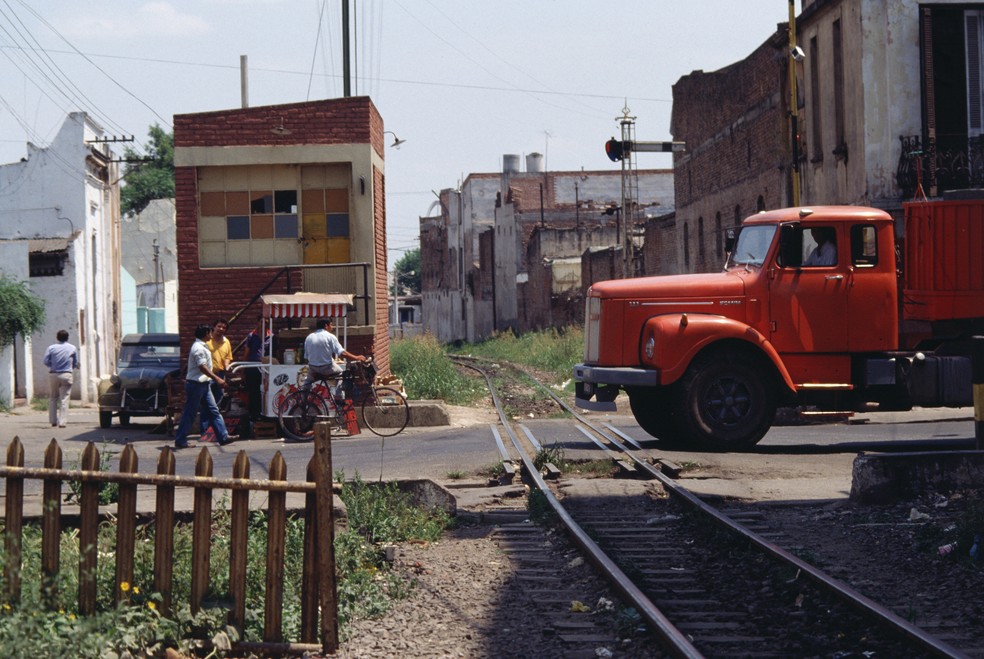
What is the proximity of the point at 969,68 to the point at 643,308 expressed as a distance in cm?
1001

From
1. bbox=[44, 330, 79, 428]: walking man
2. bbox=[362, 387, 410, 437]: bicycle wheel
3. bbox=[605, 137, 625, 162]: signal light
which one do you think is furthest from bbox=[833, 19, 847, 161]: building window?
bbox=[44, 330, 79, 428]: walking man

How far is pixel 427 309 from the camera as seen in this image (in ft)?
315

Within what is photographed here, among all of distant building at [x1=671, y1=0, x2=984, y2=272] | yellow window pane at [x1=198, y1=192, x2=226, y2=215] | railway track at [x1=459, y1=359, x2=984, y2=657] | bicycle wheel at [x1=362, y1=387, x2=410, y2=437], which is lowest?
railway track at [x1=459, y1=359, x2=984, y2=657]

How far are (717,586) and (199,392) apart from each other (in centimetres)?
1150

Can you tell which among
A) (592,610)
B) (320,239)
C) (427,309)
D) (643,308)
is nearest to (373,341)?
(320,239)

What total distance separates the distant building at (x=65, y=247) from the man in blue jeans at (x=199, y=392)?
15065 millimetres

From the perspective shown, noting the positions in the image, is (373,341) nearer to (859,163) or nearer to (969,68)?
(859,163)

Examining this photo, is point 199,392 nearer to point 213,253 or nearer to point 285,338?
point 285,338

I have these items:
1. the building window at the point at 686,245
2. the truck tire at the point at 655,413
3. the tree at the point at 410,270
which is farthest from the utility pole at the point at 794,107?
the tree at the point at 410,270

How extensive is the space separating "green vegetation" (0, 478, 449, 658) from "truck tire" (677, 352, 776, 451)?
283 inches

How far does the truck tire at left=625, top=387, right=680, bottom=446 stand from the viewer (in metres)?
16.1

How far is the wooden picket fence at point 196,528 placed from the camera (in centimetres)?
627

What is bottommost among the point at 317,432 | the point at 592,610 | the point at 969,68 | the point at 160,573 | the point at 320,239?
the point at 592,610

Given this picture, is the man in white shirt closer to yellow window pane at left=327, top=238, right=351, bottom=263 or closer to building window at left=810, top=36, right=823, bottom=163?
yellow window pane at left=327, top=238, right=351, bottom=263
